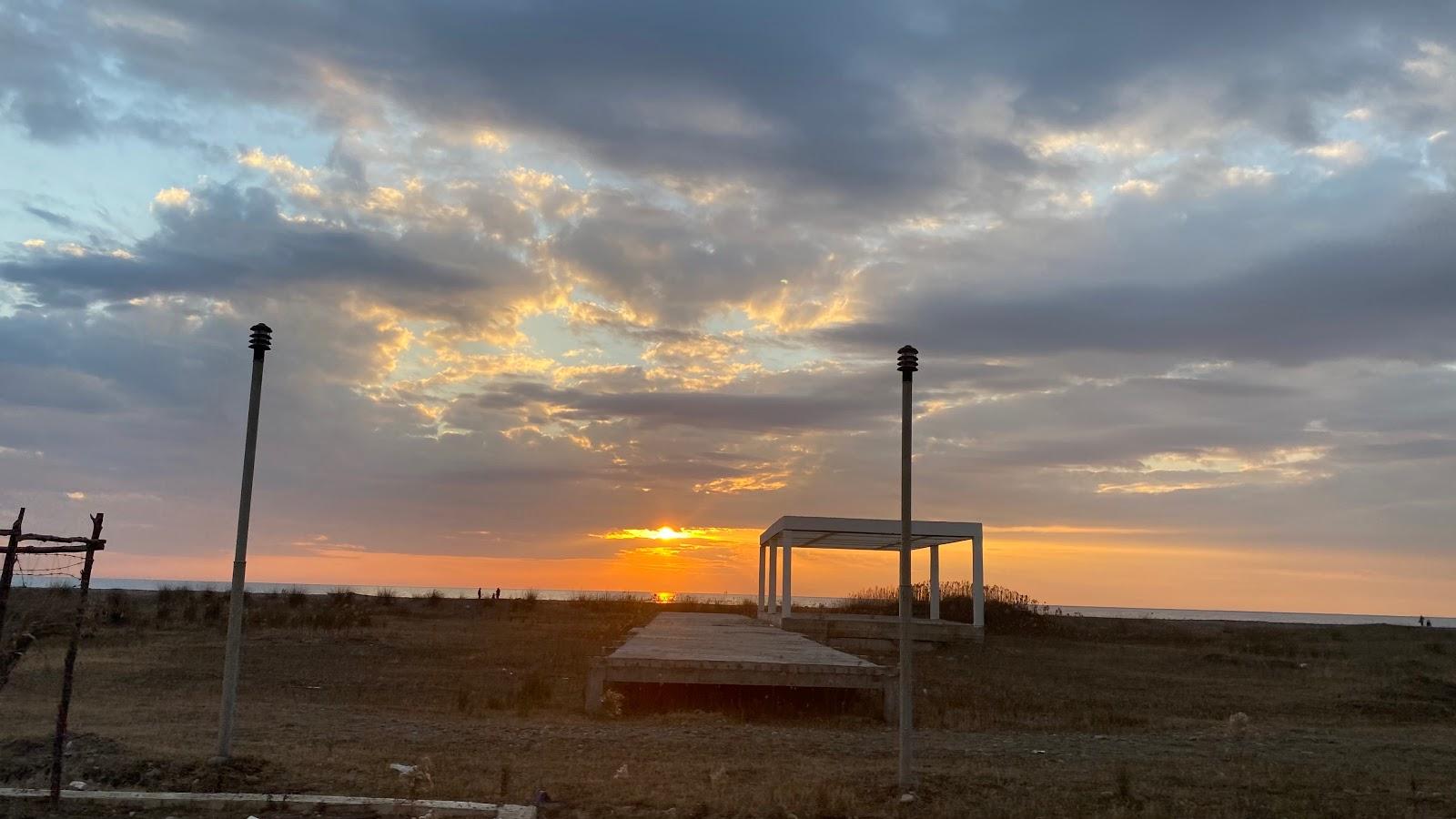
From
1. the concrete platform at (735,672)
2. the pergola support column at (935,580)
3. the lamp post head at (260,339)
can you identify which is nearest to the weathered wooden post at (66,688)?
the lamp post head at (260,339)

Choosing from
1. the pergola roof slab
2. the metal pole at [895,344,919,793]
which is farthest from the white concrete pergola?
the metal pole at [895,344,919,793]

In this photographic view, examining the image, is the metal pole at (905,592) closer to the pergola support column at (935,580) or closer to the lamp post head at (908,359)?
the lamp post head at (908,359)

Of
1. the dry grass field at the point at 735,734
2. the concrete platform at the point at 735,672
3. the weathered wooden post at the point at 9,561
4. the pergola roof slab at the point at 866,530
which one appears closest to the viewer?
the weathered wooden post at the point at 9,561

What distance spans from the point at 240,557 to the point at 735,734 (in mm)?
5584

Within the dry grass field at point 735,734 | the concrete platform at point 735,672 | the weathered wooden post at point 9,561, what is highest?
the weathered wooden post at point 9,561

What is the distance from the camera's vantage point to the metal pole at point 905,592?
8.27 metres

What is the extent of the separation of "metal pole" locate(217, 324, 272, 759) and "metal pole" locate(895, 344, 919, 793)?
5451mm

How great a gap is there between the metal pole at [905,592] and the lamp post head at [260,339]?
5.54 meters

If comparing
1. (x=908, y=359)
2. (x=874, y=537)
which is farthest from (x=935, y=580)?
(x=908, y=359)

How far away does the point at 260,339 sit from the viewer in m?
9.09

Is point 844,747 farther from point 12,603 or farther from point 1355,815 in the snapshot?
point 12,603

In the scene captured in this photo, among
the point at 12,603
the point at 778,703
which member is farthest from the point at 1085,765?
the point at 12,603

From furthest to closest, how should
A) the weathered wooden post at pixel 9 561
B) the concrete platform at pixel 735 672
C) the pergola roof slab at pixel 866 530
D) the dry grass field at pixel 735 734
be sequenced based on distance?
the pergola roof slab at pixel 866 530
the concrete platform at pixel 735 672
the dry grass field at pixel 735 734
the weathered wooden post at pixel 9 561

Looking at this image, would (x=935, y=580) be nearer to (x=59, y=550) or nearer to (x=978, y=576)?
(x=978, y=576)
